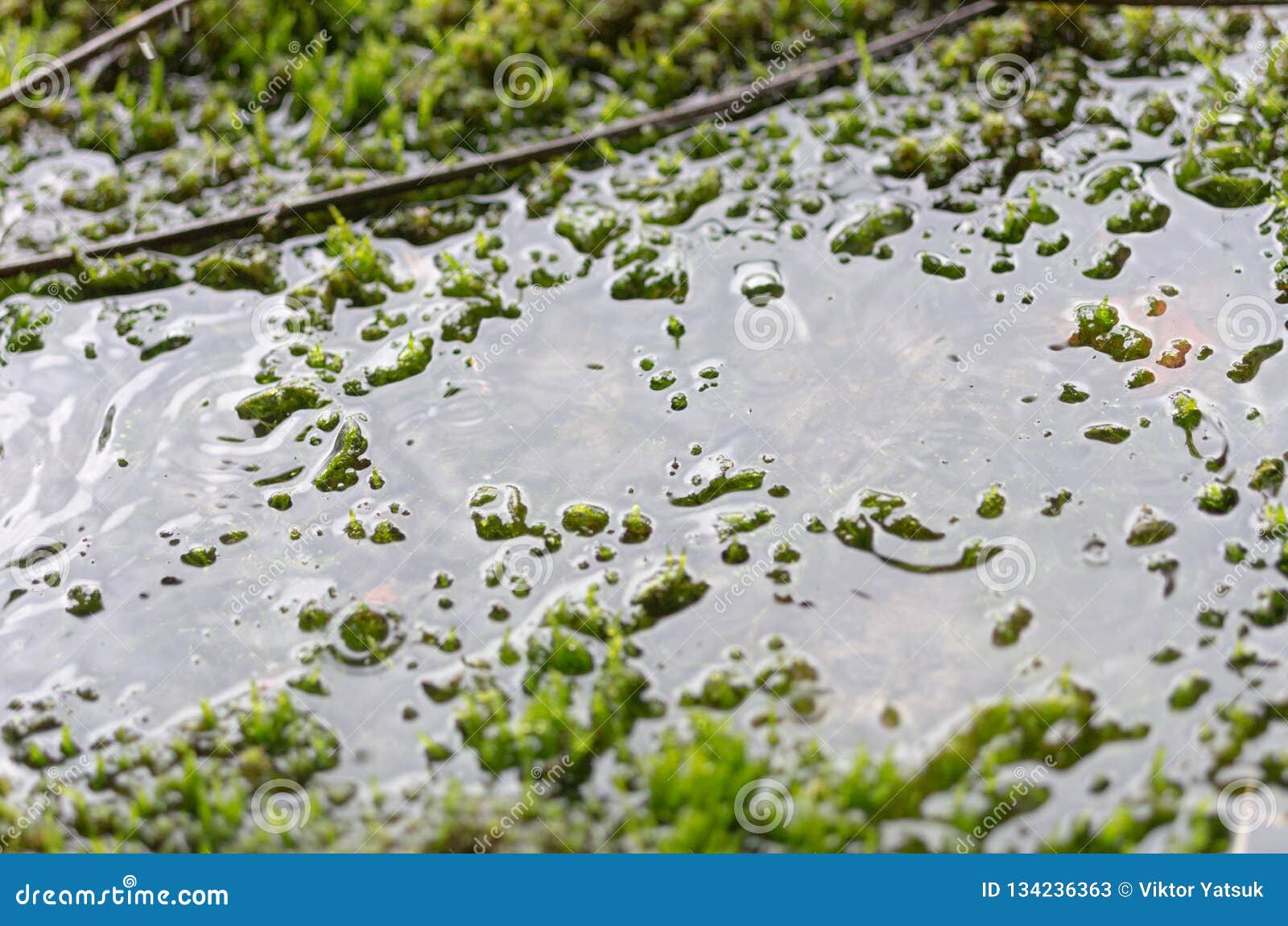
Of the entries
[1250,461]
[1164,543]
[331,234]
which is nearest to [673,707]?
[1164,543]

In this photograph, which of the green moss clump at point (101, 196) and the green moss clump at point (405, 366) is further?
the green moss clump at point (101, 196)

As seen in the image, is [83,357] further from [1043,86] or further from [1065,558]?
[1043,86]

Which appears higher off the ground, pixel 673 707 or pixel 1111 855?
pixel 673 707

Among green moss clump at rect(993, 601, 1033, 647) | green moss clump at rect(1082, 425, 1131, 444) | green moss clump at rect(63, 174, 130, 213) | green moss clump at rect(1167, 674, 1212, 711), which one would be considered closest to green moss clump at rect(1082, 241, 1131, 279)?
green moss clump at rect(1082, 425, 1131, 444)

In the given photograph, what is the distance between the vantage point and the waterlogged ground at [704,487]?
2908mm

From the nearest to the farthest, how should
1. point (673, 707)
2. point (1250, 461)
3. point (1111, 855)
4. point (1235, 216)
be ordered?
point (1111, 855)
point (673, 707)
point (1250, 461)
point (1235, 216)

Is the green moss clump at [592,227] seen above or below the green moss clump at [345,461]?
above

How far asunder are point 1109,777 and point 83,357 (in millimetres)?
3772

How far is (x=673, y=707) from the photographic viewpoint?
304 centimetres
